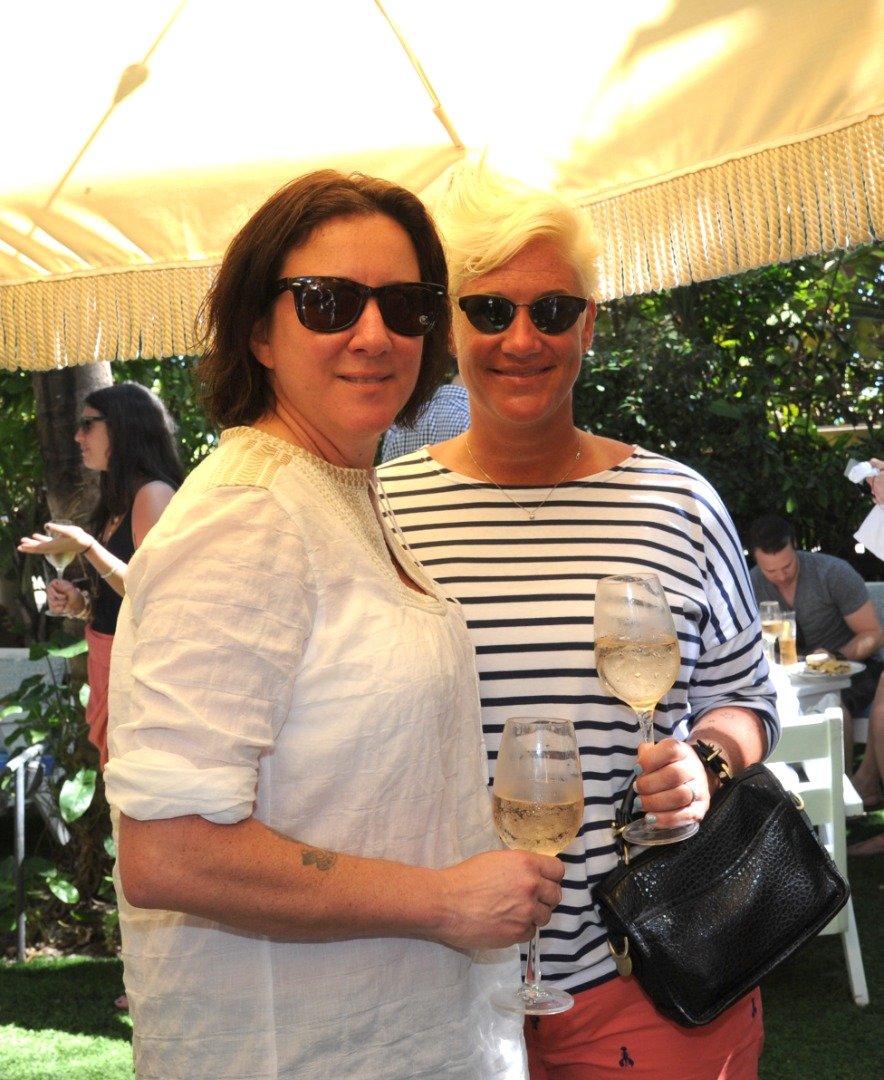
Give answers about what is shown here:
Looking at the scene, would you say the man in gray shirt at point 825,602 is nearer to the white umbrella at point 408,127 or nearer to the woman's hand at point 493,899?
the white umbrella at point 408,127

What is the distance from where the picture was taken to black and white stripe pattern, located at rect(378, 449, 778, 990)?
6.57 ft

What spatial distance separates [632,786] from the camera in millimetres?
1980

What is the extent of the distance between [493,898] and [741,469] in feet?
28.0

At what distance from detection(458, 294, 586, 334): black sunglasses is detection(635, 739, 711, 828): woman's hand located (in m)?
0.72

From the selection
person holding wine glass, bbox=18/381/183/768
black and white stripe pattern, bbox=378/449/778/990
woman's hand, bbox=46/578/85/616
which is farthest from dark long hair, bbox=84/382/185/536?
black and white stripe pattern, bbox=378/449/778/990

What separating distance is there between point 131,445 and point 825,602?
4.12 m

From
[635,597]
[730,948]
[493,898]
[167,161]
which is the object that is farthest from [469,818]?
[167,161]

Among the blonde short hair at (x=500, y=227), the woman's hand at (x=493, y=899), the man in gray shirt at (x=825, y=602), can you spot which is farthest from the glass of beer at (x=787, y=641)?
the woman's hand at (x=493, y=899)

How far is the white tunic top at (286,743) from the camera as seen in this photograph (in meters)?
1.34

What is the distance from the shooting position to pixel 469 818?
1.67 metres

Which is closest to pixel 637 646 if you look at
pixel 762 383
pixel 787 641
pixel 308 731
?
pixel 308 731

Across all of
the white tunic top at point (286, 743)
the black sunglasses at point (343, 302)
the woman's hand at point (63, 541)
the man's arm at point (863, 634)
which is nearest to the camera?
the white tunic top at point (286, 743)

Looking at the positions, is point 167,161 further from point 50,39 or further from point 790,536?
point 790,536

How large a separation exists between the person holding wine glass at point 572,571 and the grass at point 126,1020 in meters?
2.41
